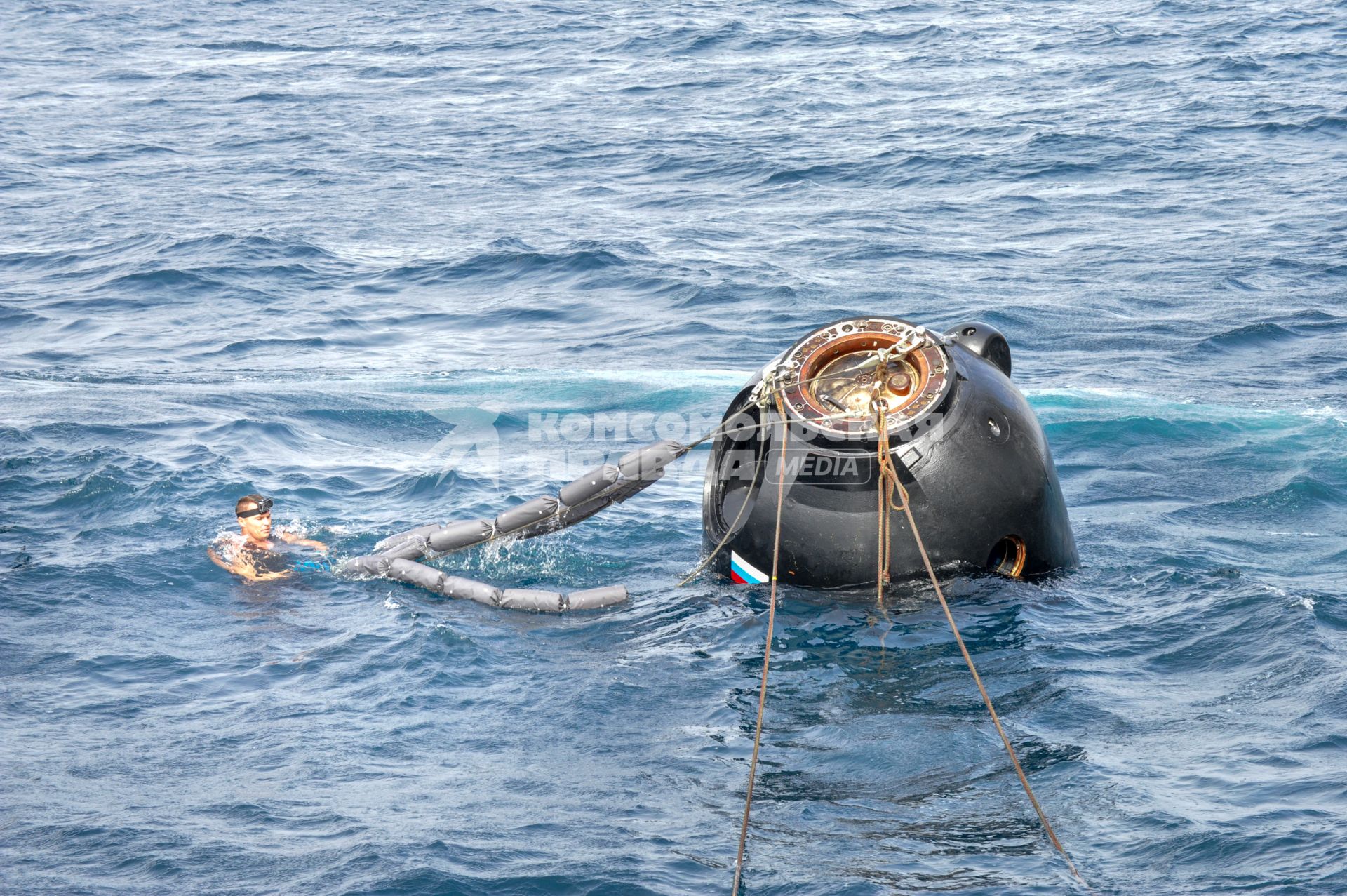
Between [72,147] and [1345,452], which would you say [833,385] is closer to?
[1345,452]

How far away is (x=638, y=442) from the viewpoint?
1358 centimetres

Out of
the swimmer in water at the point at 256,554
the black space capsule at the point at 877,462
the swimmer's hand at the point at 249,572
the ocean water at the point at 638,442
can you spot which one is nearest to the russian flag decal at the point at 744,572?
the black space capsule at the point at 877,462

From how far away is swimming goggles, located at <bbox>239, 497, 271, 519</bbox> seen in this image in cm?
1041

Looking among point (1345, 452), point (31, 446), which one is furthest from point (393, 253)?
point (1345, 452)

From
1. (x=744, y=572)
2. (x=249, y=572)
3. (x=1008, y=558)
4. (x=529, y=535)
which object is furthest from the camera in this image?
(x=249, y=572)

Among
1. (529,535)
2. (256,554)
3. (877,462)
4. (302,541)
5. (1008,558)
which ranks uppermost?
(877,462)

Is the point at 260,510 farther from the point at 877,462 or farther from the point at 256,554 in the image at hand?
the point at 877,462

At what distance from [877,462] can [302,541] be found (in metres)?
5.19

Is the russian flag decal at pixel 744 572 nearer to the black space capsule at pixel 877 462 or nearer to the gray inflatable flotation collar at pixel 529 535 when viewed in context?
the black space capsule at pixel 877 462

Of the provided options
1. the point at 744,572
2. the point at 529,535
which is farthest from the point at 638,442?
the point at 744,572

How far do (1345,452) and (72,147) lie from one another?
25747mm

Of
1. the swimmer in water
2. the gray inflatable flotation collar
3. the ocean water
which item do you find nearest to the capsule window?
the ocean water

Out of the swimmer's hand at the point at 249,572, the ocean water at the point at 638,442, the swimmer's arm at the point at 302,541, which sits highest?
the ocean water at the point at 638,442

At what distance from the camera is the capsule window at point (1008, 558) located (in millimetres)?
8773
